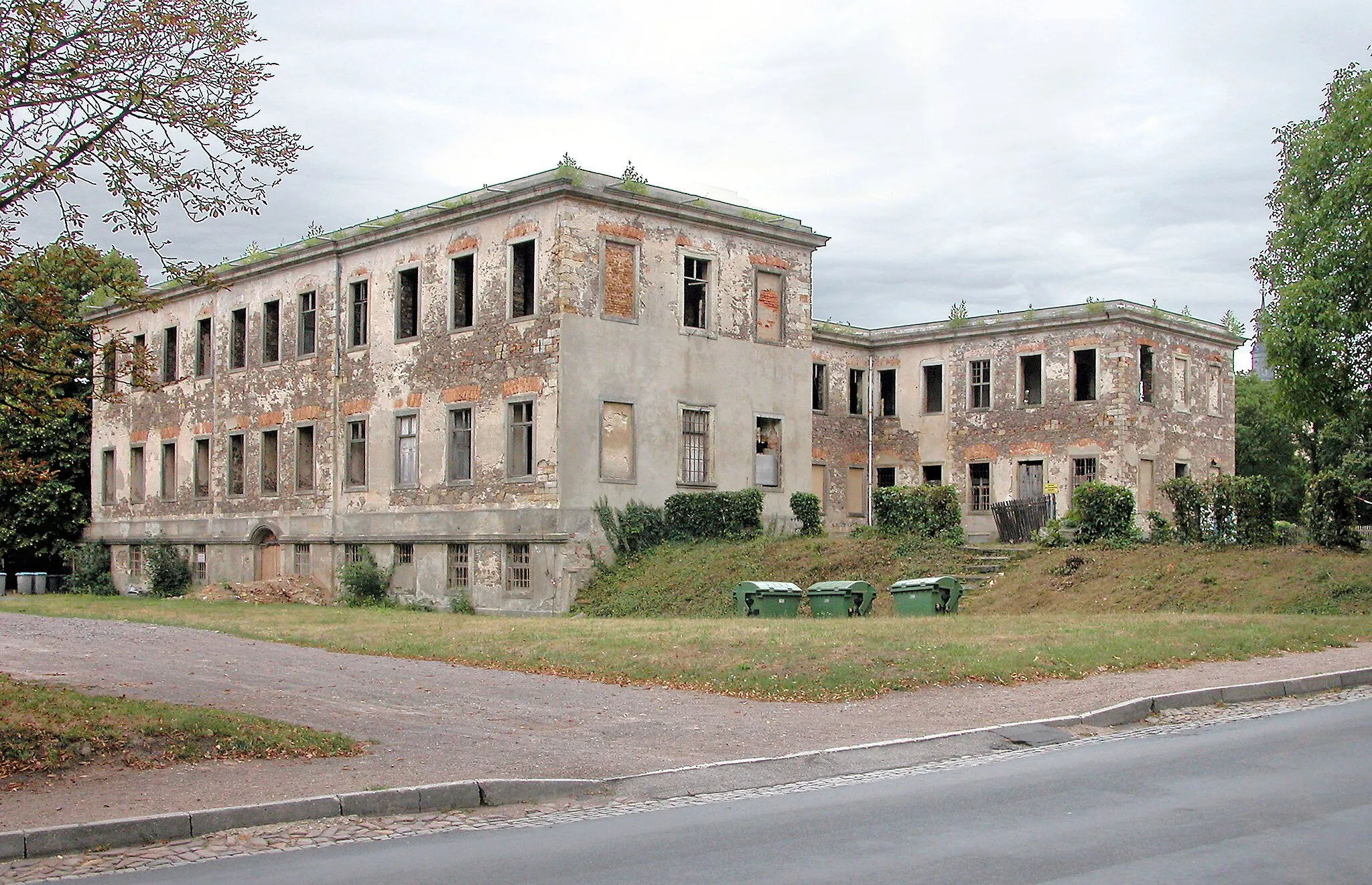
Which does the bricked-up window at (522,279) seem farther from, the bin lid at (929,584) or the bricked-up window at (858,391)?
the bricked-up window at (858,391)

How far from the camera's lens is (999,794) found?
9.84m

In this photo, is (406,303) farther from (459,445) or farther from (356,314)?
(459,445)

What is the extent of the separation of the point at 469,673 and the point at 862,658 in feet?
17.4

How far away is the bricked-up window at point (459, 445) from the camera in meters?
34.5

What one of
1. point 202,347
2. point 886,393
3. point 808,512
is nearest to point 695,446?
point 808,512

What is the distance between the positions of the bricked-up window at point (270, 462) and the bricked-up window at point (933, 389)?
2319cm

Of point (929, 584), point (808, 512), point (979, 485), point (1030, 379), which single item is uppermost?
Answer: point (1030, 379)

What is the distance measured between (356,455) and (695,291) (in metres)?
10.5

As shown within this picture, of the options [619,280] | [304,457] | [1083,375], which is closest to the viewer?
[619,280]

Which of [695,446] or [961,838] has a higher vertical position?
[695,446]

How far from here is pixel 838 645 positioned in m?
18.7

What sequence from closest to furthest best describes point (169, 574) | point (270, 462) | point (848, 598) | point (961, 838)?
point (961, 838) → point (848, 598) → point (270, 462) → point (169, 574)

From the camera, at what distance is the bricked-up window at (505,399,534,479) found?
32844mm

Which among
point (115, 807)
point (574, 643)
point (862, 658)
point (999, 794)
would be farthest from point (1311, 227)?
point (115, 807)
